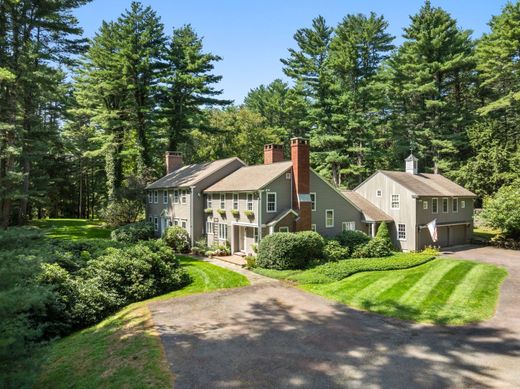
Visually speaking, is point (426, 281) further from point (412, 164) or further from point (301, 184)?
point (412, 164)

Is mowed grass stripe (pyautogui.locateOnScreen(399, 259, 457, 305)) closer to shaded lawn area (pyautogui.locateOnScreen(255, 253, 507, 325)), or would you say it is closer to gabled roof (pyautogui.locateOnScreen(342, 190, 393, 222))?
shaded lawn area (pyautogui.locateOnScreen(255, 253, 507, 325))

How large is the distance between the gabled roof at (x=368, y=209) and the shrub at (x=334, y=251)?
6.08m

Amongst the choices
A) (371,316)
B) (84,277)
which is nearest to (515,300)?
(371,316)

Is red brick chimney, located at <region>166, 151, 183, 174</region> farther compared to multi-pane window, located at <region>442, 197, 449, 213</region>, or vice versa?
red brick chimney, located at <region>166, 151, 183, 174</region>

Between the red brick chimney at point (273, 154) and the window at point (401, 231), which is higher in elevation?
the red brick chimney at point (273, 154)

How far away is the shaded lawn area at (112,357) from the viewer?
9.28m

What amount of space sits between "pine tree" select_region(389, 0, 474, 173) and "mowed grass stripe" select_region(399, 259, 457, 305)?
2383 cm

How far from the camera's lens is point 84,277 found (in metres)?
16.3

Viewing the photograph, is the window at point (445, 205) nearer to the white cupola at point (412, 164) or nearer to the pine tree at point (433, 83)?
the white cupola at point (412, 164)

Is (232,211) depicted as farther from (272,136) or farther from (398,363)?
(272,136)

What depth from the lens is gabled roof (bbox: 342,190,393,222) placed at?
3067 centimetres

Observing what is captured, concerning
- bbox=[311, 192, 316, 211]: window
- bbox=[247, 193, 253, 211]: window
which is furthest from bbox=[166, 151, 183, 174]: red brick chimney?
bbox=[311, 192, 316, 211]: window

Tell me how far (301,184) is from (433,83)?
28.0m

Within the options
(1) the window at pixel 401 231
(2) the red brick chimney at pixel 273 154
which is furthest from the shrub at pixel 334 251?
(2) the red brick chimney at pixel 273 154
